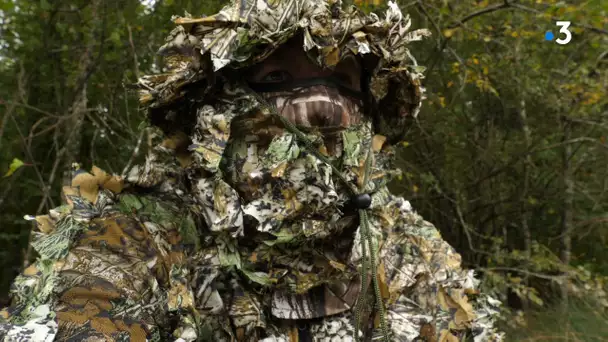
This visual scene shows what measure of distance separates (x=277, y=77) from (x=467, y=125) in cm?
281

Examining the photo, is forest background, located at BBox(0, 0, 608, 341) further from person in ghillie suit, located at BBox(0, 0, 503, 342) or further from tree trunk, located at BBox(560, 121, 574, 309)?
person in ghillie suit, located at BBox(0, 0, 503, 342)

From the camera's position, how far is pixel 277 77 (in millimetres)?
862

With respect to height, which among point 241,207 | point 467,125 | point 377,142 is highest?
point 467,125

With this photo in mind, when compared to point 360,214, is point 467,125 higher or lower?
higher

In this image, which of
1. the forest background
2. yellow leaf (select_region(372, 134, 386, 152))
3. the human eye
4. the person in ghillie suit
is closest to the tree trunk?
the forest background

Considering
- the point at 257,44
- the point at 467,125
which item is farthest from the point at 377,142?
the point at 467,125

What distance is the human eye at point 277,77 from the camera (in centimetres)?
86

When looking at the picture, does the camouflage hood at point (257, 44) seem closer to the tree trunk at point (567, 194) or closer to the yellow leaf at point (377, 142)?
the yellow leaf at point (377, 142)

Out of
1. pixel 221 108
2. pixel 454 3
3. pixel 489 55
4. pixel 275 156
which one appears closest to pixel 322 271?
pixel 275 156

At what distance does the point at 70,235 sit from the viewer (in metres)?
0.77

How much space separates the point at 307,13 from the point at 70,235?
1.77 ft

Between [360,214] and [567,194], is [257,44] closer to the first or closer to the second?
[360,214]

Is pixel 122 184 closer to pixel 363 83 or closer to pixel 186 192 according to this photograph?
pixel 186 192

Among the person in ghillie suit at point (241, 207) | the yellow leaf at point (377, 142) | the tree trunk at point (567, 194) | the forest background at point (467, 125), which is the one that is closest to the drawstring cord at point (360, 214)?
the person in ghillie suit at point (241, 207)
